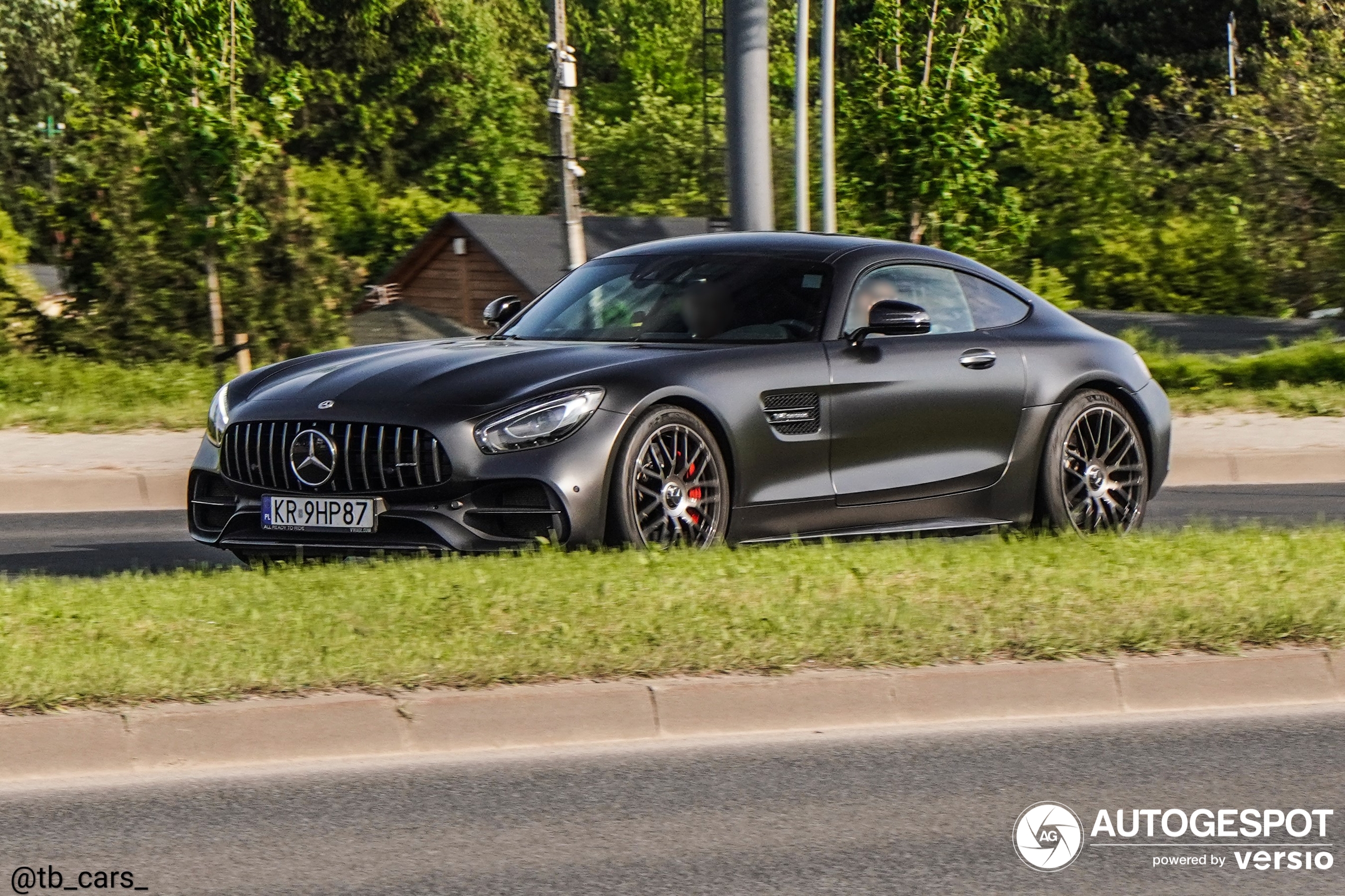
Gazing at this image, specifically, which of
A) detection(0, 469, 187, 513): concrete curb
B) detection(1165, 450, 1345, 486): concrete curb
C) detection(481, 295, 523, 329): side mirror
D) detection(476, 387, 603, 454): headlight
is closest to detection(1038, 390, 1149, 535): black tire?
detection(476, 387, 603, 454): headlight

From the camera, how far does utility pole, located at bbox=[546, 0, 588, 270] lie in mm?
19031

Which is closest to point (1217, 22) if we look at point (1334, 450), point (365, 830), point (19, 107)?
point (19, 107)

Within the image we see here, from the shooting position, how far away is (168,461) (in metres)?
14.0

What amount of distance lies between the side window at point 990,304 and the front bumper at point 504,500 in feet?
7.37

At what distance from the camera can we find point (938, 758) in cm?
593

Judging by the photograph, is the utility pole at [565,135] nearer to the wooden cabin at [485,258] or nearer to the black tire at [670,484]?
the black tire at [670,484]

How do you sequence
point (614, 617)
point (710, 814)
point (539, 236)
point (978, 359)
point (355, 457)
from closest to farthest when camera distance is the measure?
point (710, 814) → point (614, 617) → point (355, 457) → point (978, 359) → point (539, 236)

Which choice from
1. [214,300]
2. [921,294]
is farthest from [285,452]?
[214,300]

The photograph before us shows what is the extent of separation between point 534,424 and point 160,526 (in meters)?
4.75

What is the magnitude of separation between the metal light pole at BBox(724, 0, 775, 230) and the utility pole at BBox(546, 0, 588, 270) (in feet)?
11.5

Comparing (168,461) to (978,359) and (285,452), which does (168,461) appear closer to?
(285,452)

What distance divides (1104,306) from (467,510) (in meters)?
31.0

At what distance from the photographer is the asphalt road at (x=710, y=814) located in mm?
4742

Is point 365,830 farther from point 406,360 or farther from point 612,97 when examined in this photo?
point 612,97
